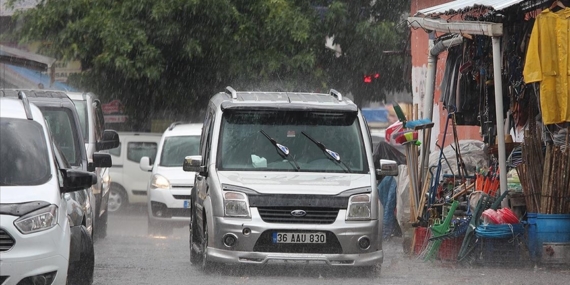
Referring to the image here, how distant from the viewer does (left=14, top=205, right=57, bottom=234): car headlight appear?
838cm

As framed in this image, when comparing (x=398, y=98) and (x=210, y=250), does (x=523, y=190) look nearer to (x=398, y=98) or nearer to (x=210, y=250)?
(x=210, y=250)

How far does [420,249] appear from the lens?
14.1 metres

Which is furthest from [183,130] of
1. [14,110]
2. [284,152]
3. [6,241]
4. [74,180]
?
[6,241]

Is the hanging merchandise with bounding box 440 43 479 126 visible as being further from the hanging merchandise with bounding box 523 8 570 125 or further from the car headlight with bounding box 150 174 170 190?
the car headlight with bounding box 150 174 170 190

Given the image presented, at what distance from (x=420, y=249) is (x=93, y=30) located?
44.6 ft

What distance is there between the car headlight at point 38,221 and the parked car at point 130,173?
744 inches

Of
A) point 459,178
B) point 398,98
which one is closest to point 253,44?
point 459,178

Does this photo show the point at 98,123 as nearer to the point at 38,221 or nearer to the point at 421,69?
the point at 421,69

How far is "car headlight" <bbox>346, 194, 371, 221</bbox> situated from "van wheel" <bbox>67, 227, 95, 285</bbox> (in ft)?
8.55

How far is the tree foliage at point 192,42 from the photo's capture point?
25.8m

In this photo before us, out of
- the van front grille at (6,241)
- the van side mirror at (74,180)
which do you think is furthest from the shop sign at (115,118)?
the van front grille at (6,241)

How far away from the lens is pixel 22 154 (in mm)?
9250

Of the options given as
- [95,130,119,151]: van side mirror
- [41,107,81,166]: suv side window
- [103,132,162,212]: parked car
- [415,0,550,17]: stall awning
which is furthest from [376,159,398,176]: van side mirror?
[103,132,162,212]: parked car

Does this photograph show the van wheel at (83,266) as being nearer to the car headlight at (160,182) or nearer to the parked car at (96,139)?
the parked car at (96,139)
